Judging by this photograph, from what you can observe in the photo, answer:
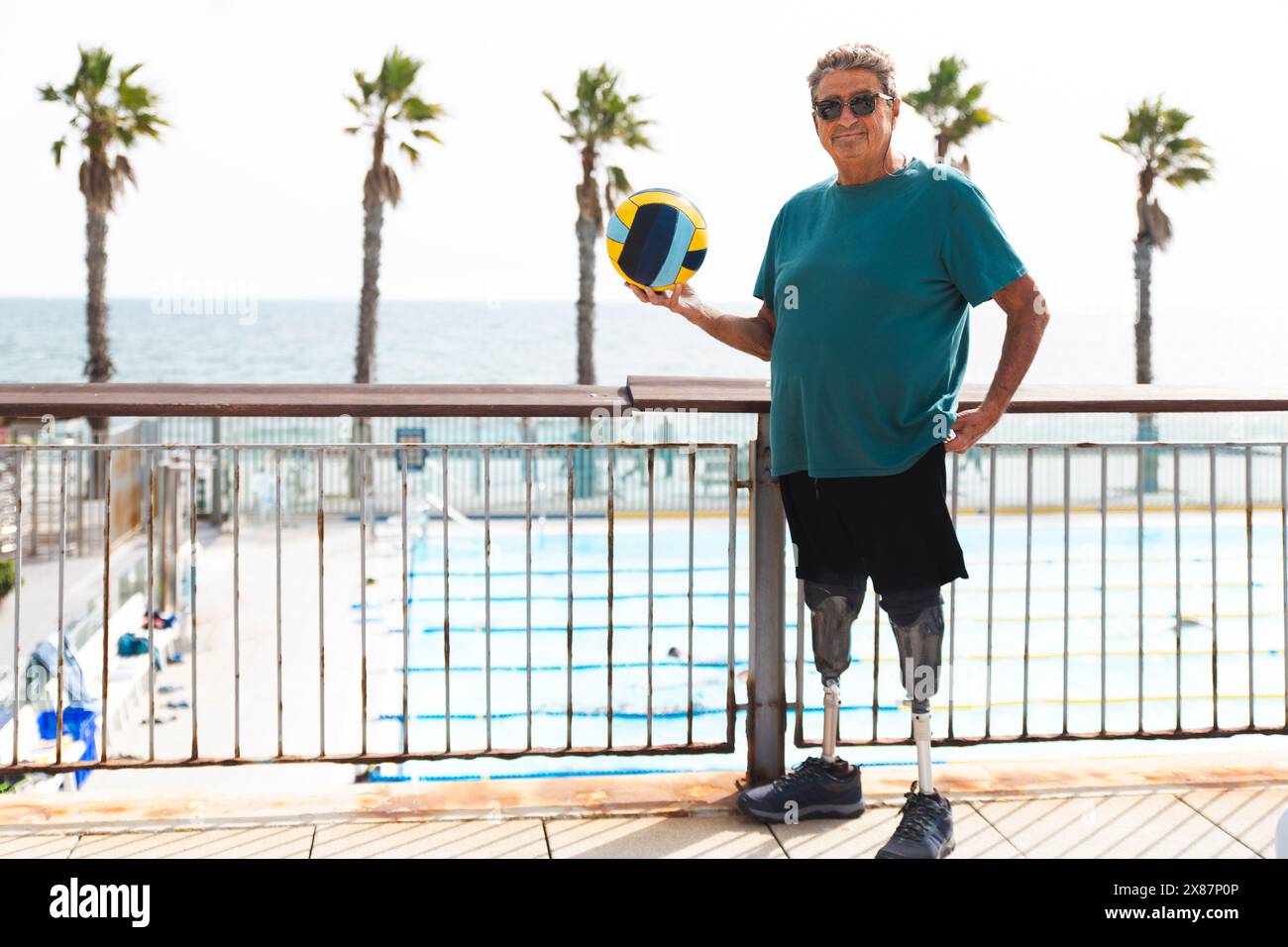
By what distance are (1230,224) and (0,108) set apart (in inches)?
3124

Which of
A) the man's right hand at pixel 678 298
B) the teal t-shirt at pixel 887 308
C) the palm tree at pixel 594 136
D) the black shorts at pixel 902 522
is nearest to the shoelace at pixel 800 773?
the black shorts at pixel 902 522

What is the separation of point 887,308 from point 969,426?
0.92ft

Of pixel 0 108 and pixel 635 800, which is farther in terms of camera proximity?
pixel 0 108

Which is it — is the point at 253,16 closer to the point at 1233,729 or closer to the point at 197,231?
the point at 197,231

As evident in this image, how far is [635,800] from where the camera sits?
2588 mm

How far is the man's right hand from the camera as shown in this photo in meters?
2.30

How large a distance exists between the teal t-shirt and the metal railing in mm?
318

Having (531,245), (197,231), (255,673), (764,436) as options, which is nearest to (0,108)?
(197,231)

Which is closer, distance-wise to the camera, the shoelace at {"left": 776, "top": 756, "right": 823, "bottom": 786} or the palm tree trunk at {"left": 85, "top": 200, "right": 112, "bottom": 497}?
the shoelace at {"left": 776, "top": 756, "right": 823, "bottom": 786}

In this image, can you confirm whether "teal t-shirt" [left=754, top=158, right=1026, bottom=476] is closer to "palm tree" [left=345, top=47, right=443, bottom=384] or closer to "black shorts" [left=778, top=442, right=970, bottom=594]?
"black shorts" [left=778, top=442, right=970, bottom=594]

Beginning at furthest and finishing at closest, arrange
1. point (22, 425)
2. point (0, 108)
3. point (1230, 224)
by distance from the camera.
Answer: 1. point (1230, 224)
2. point (0, 108)
3. point (22, 425)

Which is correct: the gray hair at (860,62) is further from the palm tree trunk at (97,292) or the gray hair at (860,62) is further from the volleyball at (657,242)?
the palm tree trunk at (97,292)

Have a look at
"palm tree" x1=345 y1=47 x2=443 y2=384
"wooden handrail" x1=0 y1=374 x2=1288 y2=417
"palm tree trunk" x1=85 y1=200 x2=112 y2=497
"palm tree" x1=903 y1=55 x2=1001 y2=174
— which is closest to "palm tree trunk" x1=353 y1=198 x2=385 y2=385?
"palm tree" x1=345 y1=47 x2=443 y2=384
